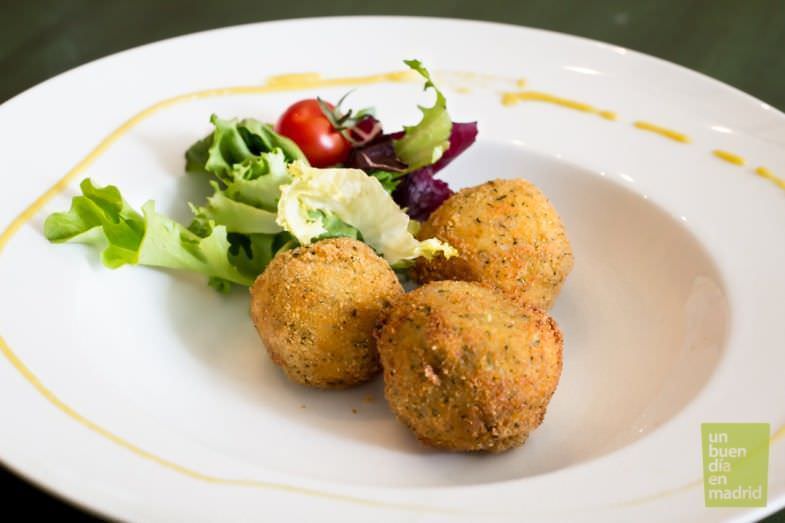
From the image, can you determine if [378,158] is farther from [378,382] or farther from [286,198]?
[378,382]

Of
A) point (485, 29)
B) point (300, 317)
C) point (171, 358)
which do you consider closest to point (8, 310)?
point (171, 358)

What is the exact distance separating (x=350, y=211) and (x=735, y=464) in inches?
43.4

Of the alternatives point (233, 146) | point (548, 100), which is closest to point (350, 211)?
point (233, 146)

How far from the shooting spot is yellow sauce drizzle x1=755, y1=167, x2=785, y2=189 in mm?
2270

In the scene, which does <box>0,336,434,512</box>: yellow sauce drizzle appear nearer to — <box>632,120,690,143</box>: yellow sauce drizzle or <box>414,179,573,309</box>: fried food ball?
<box>414,179,573,309</box>: fried food ball

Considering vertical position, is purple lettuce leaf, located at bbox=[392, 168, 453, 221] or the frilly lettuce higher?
the frilly lettuce

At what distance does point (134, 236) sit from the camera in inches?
84.1

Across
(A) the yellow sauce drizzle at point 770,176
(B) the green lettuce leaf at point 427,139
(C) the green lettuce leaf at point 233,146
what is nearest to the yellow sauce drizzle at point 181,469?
(C) the green lettuce leaf at point 233,146

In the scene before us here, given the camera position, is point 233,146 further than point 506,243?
Yes

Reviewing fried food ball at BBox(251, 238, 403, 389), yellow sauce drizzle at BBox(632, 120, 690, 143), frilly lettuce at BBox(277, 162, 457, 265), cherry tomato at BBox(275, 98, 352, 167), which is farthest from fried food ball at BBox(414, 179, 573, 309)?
yellow sauce drizzle at BBox(632, 120, 690, 143)

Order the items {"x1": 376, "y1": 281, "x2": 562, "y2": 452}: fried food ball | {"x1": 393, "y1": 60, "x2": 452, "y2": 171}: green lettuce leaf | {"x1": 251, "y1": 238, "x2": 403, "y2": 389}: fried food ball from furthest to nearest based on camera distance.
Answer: {"x1": 393, "y1": 60, "x2": 452, "y2": 171}: green lettuce leaf
{"x1": 251, "y1": 238, "x2": 403, "y2": 389}: fried food ball
{"x1": 376, "y1": 281, "x2": 562, "y2": 452}: fried food ball

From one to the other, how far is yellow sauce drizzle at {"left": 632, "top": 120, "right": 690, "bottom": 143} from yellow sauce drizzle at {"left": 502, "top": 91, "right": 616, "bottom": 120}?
0.09 meters

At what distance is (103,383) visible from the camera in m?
1.72

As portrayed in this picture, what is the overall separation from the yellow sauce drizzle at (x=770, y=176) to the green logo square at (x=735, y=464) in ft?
2.88
